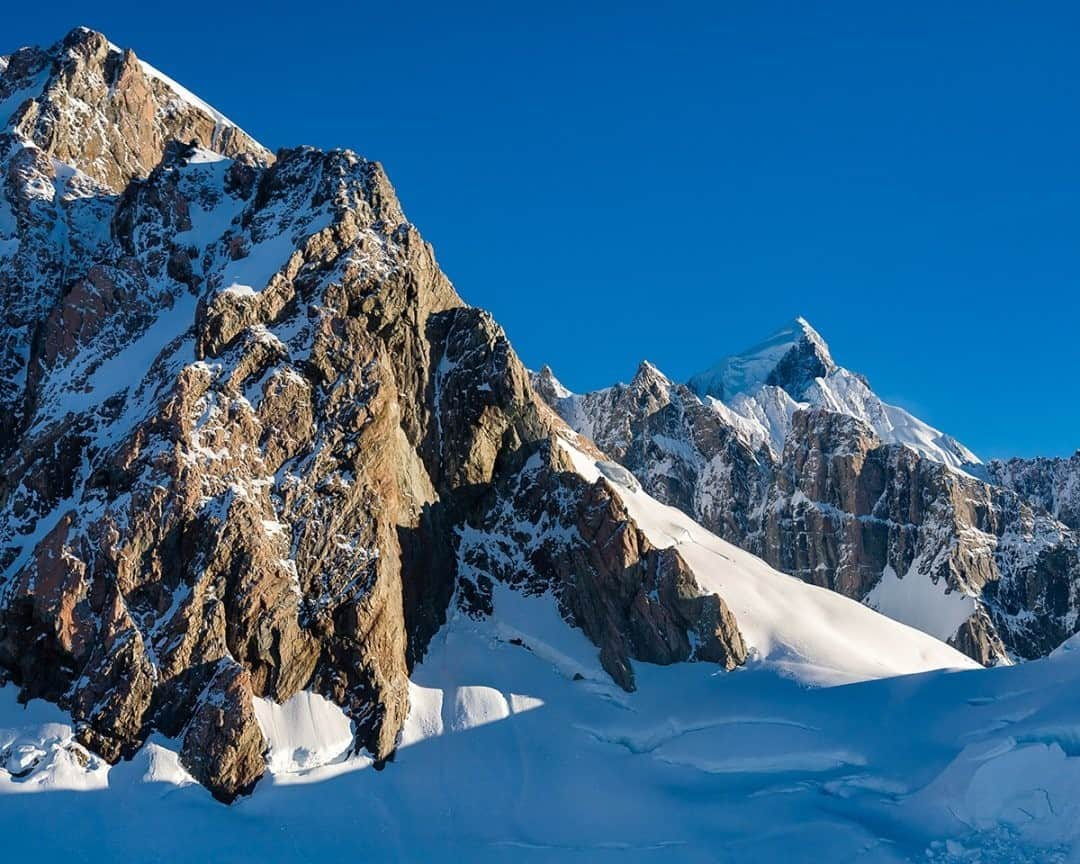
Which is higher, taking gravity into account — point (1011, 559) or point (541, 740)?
point (1011, 559)

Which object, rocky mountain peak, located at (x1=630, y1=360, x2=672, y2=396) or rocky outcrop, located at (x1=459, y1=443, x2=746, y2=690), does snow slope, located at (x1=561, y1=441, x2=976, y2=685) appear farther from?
rocky mountain peak, located at (x1=630, y1=360, x2=672, y2=396)

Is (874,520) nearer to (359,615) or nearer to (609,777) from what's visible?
(609,777)

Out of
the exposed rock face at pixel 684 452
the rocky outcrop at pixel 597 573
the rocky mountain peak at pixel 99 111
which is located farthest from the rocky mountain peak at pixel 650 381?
the rocky outcrop at pixel 597 573

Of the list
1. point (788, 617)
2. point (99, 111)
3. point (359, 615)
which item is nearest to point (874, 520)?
point (788, 617)

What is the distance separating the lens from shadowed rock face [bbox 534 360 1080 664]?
469 feet

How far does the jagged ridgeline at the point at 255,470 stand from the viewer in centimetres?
6888

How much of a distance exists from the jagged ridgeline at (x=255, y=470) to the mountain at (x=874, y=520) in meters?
61.5

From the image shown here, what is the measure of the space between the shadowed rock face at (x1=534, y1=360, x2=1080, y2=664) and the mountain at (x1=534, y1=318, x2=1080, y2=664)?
0.55 ft

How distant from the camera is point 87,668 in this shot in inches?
2665

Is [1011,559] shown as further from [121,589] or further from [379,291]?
[121,589]

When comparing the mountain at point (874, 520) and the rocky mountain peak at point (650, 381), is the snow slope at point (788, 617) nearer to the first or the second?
the mountain at point (874, 520)

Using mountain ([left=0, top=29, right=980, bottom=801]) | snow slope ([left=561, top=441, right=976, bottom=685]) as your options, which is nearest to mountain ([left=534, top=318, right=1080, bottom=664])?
snow slope ([left=561, top=441, right=976, bottom=685])

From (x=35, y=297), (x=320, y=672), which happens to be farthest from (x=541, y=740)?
(x=35, y=297)

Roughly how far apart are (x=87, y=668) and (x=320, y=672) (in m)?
13.0
